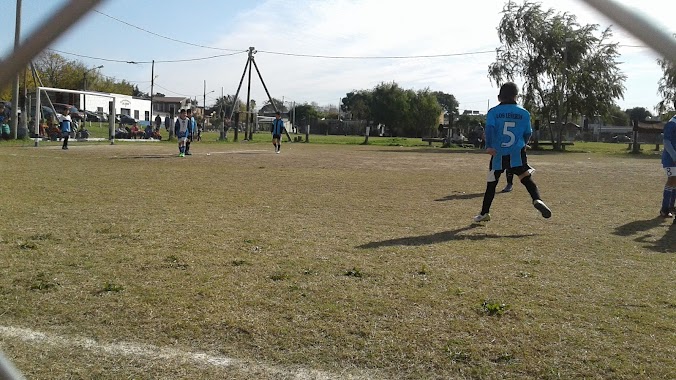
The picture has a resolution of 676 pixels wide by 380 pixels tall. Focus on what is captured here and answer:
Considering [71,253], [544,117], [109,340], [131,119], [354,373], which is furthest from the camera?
[131,119]

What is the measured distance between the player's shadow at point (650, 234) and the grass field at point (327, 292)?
0.05 m

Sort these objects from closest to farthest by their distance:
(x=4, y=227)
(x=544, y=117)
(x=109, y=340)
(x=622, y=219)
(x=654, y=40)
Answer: (x=654, y=40), (x=109, y=340), (x=4, y=227), (x=622, y=219), (x=544, y=117)

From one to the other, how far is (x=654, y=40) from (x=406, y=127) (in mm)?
91000

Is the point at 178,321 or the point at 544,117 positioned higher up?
the point at 544,117

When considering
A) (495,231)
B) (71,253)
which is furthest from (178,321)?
(495,231)

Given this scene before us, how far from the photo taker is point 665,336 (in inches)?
136

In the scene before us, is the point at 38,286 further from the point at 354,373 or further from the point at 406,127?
the point at 406,127

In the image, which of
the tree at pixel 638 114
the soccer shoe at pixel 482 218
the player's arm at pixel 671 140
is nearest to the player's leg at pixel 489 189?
the soccer shoe at pixel 482 218

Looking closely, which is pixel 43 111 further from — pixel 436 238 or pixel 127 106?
pixel 436 238

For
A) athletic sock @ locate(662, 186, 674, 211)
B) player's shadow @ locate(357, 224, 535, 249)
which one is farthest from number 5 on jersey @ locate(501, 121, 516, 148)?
athletic sock @ locate(662, 186, 674, 211)

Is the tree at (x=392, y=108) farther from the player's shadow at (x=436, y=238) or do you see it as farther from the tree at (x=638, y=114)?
the player's shadow at (x=436, y=238)

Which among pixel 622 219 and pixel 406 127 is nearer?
pixel 622 219

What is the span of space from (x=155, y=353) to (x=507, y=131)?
17.9 ft

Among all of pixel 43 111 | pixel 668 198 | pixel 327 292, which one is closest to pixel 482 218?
pixel 668 198
